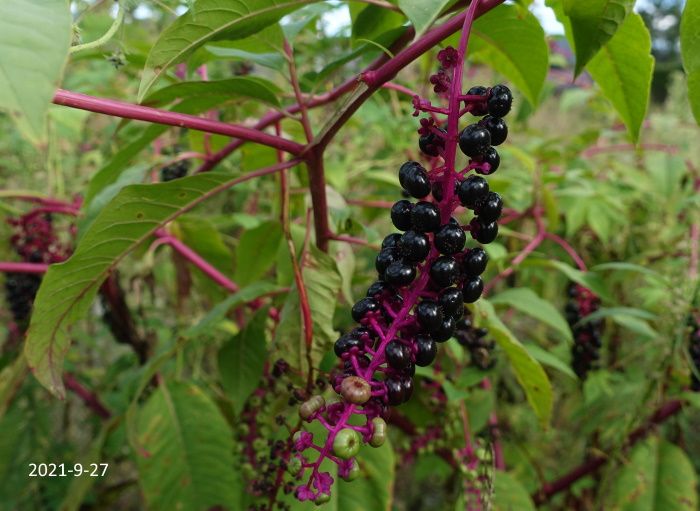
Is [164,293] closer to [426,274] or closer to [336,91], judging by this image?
[336,91]

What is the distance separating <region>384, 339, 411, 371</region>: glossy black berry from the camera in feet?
1.76

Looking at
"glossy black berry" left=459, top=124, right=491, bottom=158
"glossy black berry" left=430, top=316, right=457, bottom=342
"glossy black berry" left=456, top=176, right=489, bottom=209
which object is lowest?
"glossy black berry" left=430, top=316, right=457, bottom=342

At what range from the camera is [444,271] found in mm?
548

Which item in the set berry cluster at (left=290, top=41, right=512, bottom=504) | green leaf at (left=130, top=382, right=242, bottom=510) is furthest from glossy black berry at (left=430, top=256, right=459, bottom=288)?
green leaf at (left=130, top=382, right=242, bottom=510)

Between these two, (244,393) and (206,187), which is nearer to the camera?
(206,187)

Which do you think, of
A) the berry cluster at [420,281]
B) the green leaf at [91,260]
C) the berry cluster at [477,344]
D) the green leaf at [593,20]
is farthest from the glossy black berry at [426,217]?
the berry cluster at [477,344]

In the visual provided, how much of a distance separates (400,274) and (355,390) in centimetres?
12

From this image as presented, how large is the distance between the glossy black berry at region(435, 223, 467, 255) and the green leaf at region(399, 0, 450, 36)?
0.18 meters

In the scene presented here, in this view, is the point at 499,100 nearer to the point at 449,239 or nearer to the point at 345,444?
the point at 449,239

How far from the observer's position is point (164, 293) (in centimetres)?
252

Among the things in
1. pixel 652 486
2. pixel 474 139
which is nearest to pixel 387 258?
pixel 474 139

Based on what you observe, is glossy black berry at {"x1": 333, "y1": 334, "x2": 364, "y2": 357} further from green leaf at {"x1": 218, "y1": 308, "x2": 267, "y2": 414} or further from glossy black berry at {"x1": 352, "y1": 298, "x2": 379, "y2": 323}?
green leaf at {"x1": 218, "y1": 308, "x2": 267, "y2": 414}

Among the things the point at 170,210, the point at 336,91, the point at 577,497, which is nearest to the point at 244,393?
the point at 170,210

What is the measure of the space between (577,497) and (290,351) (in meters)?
1.33
